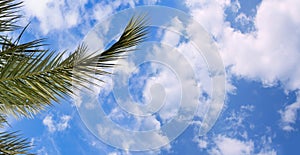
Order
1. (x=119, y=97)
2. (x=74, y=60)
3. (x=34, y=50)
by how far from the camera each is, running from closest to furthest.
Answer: (x=74, y=60) → (x=34, y=50) → (x=119, y=97)

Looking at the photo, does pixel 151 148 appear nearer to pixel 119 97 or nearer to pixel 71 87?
pixel 119 97

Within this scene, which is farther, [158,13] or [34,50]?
[158,13]

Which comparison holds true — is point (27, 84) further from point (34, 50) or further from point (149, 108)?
point (149, 108)

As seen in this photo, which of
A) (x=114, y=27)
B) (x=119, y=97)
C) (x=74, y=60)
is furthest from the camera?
(x=119, y=97)

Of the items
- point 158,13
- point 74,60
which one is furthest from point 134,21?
point 158,13

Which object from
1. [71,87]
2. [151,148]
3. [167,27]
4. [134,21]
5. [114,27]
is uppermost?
[167,27]

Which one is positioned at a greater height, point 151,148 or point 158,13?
point 158,13
